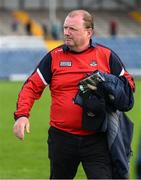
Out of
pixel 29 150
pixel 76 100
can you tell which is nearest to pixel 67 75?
pixel 76 100

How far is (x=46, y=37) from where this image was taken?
51250mm

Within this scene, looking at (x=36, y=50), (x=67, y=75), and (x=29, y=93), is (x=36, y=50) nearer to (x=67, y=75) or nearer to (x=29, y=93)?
(x=29, y=93)

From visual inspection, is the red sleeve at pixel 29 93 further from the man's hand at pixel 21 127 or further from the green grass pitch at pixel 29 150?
the green grass pitch at pixel 29 150

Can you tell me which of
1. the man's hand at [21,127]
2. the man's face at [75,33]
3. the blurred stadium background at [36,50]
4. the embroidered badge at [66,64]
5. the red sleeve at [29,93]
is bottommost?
the blurred stadium background at [36,50]

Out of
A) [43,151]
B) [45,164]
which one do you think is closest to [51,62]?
[45,164]

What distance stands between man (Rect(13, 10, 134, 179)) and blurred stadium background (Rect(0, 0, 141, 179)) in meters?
1.87

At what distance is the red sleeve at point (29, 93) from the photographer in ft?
21.5

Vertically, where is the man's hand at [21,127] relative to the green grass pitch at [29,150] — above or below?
above

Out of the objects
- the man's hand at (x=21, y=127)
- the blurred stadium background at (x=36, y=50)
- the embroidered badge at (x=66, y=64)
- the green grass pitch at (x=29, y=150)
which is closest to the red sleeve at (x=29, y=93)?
the man's hand at (x=21, y=127)

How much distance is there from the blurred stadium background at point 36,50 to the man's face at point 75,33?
2144 millimetres

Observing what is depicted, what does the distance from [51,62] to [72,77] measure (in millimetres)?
240

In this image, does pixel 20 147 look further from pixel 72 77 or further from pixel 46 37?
pixel 46 37

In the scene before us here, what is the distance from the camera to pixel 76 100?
6.38 meters

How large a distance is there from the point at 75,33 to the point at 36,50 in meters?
29.8
